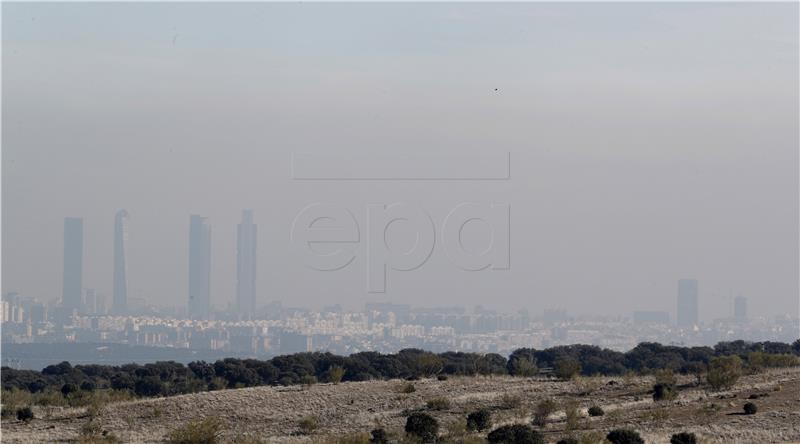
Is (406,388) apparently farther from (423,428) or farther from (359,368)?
(359,368)

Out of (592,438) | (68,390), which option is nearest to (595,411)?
(592,438)

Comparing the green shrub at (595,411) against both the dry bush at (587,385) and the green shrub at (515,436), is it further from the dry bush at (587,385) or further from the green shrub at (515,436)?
the green shrub at (515,436)

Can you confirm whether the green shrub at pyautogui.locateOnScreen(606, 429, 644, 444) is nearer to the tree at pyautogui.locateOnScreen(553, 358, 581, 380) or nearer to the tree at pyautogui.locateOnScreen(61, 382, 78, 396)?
the tree at pyautogui.locateOnScreen(553, 358, 581, 380)

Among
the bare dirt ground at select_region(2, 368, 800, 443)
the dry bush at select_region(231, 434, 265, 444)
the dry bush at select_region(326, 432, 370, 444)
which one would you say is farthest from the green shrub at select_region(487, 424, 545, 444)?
the dry bush at select_region(231, 434, 265, 444)

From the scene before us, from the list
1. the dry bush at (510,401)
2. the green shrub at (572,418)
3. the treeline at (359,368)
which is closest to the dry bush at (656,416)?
the green shrub at (572,418)

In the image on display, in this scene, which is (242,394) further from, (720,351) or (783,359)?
(720,351)

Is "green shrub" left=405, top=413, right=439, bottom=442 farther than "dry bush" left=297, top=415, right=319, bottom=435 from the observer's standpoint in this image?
No
